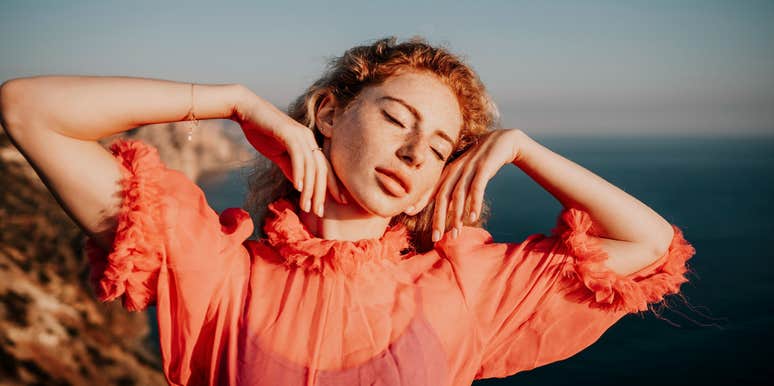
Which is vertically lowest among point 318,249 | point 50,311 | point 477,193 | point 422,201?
point 50,311

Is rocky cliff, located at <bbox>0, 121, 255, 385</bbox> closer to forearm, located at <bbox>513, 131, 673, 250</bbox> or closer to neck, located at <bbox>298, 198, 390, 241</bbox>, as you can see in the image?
neck, located at <bbox>298, 198, 390, 241</bbox>

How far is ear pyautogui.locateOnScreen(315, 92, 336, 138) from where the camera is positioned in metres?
1.73

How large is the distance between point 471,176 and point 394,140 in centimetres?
31

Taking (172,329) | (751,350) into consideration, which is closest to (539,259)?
(172,329)

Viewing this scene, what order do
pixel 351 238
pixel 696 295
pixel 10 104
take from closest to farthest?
pixel 10 104
pixel 351 238
pixel 696 295

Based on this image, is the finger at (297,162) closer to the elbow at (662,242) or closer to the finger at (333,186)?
the finger at (333,186)

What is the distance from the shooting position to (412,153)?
5.00ft

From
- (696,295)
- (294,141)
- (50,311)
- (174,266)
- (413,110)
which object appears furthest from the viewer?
(696,295)

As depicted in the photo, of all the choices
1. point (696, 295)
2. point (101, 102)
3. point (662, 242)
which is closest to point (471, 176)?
point (662, 242)

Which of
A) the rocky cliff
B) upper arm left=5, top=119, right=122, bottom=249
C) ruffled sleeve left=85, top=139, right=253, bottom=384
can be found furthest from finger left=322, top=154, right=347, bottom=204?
the rocky cliff

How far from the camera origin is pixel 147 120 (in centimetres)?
136

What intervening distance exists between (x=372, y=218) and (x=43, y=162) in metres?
0.95

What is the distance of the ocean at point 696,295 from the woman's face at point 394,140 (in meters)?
0.91

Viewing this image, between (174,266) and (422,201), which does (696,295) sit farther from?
(174,266)
